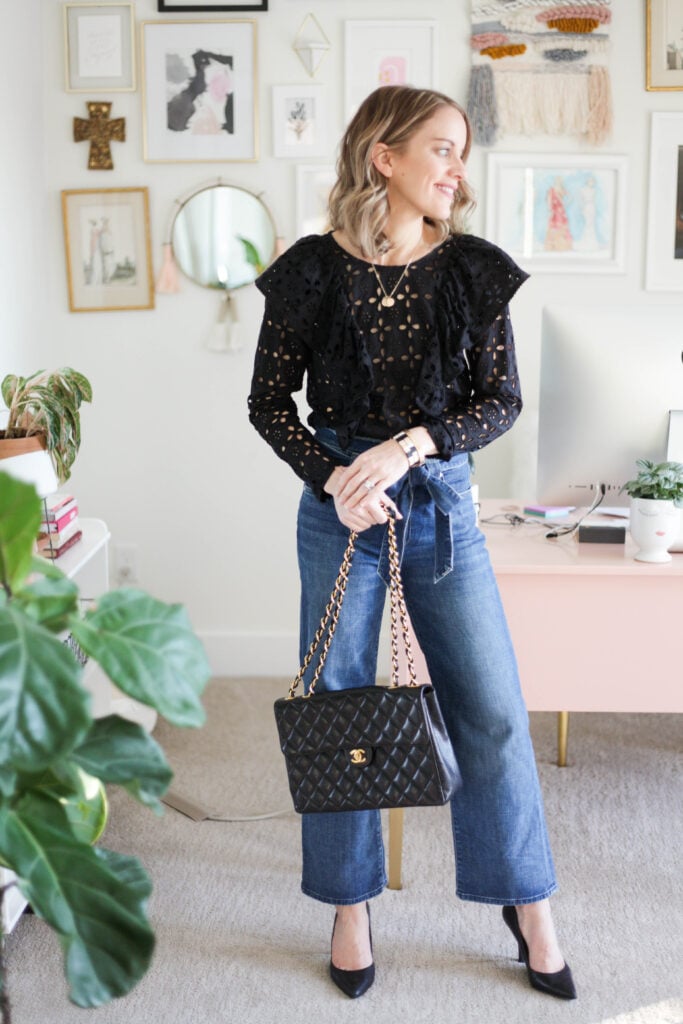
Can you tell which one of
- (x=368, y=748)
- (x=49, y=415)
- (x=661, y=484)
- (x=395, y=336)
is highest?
(x=395, y=336)

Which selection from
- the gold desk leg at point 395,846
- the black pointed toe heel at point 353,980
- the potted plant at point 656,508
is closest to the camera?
the black pointed toe heel at point 353,980

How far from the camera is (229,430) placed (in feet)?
11.5

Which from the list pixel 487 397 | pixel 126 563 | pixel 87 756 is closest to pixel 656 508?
pixel 487 397

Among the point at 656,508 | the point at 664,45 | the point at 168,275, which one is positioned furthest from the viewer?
the point at 168,275

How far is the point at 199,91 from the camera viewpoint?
10.9 ft

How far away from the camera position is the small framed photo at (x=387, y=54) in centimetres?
329

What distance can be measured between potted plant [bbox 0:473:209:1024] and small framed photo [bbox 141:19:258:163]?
2496mm

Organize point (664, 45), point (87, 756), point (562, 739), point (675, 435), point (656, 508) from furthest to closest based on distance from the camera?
point (664, 45) < point (562, 739) < point (675, 435) < point (656, 508) < point (87, 756)

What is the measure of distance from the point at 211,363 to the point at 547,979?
213 centimetres

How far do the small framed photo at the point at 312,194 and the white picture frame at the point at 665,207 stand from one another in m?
0.94

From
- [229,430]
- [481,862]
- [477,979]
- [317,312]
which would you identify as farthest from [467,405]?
[229,430]

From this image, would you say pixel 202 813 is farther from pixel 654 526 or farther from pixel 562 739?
pixel 654 526

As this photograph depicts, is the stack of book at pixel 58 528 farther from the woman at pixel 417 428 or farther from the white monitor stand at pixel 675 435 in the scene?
the white monitor stand at pixel 675 435

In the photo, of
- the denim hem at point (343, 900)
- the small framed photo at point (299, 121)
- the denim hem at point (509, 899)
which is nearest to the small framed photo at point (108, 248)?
the small framed photo at point (299, 121)
